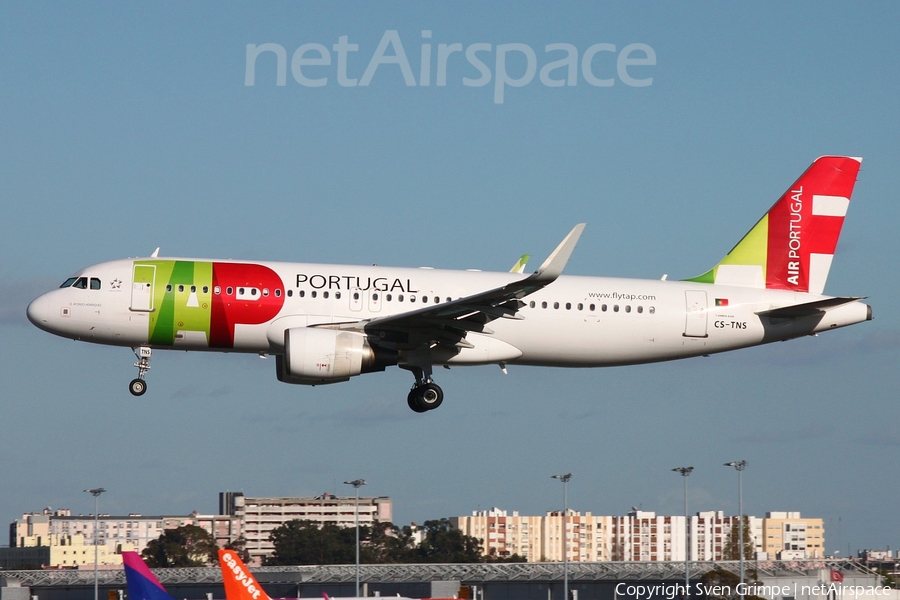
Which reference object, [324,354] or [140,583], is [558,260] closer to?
[324,354]

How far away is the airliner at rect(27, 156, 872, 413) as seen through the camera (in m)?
40.1

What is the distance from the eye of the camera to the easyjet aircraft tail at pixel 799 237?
152ft

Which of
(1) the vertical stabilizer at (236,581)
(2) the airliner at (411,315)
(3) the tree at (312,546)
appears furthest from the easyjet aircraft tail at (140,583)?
(3) the tree at (312,546)

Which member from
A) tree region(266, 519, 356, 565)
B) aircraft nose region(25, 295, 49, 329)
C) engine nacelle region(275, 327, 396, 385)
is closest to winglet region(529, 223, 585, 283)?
engine nacelle region(275, 327, 396, 385)

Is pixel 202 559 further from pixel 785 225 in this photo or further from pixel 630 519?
pixel 785 225

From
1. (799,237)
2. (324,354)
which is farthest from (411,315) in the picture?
(799,237)

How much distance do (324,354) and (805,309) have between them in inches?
650

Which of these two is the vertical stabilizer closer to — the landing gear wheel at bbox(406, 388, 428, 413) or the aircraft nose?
the landing gear wheel at bbox(406, 388, 428, 413)

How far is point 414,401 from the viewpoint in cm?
4238

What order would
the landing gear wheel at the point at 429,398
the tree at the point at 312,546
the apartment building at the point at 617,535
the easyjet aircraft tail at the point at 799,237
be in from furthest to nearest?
the apartment building at the point at 617,535
the tree at the point at 312,546
the easyjet aircraft tail at the point at 799,237
the landing gear wheel at the point at 429,398

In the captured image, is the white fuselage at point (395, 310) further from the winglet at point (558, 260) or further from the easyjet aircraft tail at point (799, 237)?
the winglet at point (558, 260)

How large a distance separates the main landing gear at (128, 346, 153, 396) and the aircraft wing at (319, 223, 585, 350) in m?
6.16

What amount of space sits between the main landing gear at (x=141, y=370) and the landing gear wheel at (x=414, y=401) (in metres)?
8.47

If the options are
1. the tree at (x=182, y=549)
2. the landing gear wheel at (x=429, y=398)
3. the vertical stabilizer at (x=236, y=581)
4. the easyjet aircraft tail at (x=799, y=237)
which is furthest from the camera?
the tree at (x=182, y=549)
